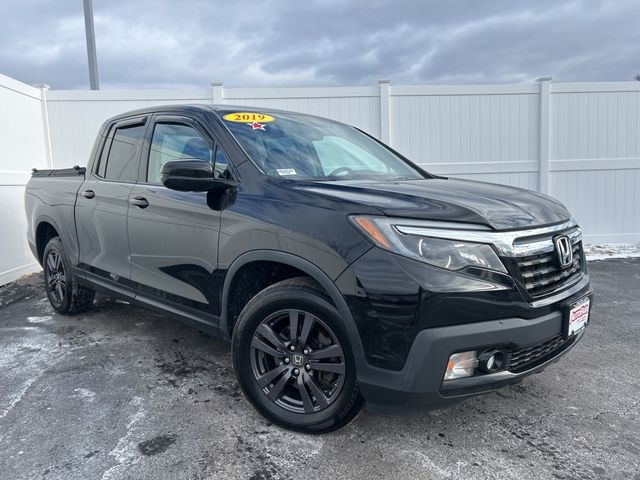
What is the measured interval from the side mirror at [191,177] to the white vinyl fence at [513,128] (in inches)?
204

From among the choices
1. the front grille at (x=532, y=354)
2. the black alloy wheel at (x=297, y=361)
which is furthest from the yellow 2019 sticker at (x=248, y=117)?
the front grille at (x=532, y=354)

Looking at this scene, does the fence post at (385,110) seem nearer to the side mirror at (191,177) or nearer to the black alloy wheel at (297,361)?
the side mirror at (191,177)

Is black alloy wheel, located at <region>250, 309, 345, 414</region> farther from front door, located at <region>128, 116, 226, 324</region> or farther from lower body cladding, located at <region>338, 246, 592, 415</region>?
front door, located at <region>128, 116, 226, 324</region>

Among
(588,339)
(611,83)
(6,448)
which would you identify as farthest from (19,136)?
(611,83)

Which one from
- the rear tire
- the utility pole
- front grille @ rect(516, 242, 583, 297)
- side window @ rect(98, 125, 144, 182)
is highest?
the utility pole

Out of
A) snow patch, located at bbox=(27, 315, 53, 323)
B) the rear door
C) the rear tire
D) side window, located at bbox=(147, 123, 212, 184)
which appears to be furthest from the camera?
snow patch, located at bbox=(27, 315, 53, 323)

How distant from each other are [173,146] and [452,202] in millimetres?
2082

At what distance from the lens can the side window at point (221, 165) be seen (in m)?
2.91

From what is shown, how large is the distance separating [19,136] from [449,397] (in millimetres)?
6806

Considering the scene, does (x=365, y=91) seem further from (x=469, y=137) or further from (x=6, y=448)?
(x=6, y=448)

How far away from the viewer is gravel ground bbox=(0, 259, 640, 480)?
2342 mm

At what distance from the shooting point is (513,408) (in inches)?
115

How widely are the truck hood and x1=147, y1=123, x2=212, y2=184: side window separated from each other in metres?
0.98

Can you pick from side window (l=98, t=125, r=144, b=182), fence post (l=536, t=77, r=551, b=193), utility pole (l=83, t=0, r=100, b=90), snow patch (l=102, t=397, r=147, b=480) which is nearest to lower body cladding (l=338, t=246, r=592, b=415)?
snow patch (l=102, t=397, r=147, b=480)
